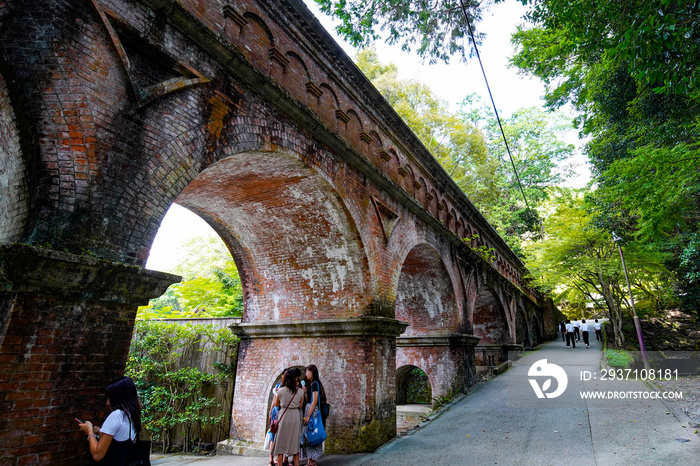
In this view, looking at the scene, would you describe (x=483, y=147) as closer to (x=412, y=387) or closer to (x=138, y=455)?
(x=412, y=387)

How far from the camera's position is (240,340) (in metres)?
8.69

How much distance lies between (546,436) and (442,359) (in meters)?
4.88

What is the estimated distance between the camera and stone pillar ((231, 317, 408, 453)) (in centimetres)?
709

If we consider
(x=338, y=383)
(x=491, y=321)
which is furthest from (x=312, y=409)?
(x=491, y=321)

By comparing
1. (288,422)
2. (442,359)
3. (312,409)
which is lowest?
(288,422)

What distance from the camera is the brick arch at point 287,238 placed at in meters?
6.65

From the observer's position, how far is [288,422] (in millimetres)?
5309

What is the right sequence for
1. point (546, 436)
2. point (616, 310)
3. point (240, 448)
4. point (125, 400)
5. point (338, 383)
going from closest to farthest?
point (125, 400) → point (546, 436) → point (338, 383) → point (240, 448) → point (616, 310)

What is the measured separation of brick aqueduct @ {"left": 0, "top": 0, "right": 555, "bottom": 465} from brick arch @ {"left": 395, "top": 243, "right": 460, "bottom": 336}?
0.18 ft

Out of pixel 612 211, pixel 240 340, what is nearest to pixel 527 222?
pixel 612 211

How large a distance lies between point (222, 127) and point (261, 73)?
113 cm

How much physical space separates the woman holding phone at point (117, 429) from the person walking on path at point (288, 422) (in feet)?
8.46

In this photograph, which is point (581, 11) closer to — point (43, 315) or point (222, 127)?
point (222, 127)

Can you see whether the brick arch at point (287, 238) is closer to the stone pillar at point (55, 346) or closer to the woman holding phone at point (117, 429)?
the stone pillar at point (55, 346)
